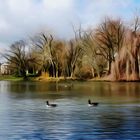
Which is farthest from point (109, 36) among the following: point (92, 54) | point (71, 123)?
point (71, 123)

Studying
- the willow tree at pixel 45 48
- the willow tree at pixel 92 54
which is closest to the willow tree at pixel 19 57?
the willow tree at pixel 45 48

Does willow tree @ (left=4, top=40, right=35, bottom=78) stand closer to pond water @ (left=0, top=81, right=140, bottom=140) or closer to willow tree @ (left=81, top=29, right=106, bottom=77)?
willow tree @ (left=81, top=29, right=106, bottom=77)

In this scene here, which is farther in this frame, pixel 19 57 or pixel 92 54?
pixel 19 57

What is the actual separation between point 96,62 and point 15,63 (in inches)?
1139

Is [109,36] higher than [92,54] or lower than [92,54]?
higher

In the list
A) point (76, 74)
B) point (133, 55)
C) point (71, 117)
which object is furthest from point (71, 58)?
point (71, 117)

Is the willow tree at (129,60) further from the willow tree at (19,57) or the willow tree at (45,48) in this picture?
the willow tree at (19,57)

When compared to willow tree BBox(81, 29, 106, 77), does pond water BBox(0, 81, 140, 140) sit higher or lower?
lower

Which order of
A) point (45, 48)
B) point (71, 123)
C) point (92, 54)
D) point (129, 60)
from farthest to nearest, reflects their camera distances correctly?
point (45, 48)
point (92, 54)
point (129, 60)
point (71, 123)

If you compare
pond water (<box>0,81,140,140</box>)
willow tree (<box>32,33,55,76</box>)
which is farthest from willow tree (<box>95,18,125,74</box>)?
pond water (<box>0,81,140,140</box>)

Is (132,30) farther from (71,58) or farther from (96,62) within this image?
(71,58)

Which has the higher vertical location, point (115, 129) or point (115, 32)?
point (115, 32)

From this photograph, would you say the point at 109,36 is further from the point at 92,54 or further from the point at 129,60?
the point at 129,60

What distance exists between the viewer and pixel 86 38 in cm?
8088
